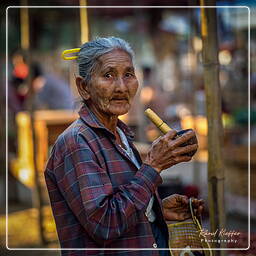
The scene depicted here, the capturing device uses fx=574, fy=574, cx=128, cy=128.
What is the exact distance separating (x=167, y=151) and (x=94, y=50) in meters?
0.39

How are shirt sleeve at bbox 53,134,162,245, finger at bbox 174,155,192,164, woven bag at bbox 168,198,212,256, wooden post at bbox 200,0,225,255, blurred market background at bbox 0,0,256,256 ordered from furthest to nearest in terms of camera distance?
blurred market background at bbox 0,0,256,256 → wooden post at bbox 200,0,225,255 → woven bag at bbox 168,198,212,256 → finger at bbox 174,155,192,164 → shirt sleeve at bbox 53,134,162,245

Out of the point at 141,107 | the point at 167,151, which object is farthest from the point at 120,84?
the point at 141,107

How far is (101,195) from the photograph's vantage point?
1.67 metres

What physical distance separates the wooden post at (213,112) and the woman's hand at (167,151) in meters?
0.48

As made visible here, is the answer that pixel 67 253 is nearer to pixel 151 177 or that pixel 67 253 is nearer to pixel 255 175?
pixel 151 177

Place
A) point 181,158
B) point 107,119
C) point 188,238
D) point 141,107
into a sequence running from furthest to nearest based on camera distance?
1. point 141,107
2. point 188,238
3. point 107,119
4. point 181,158

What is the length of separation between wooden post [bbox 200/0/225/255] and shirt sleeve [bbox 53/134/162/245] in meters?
0.55

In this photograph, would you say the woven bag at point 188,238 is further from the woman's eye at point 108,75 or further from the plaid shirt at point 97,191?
the woman's eye at point 108,75

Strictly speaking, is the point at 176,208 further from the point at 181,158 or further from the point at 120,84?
the point at 120,84

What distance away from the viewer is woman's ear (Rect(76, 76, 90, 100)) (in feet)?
6.09

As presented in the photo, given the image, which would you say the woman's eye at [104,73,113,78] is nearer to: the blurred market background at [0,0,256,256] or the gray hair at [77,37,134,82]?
the gray hair at [77,37,134,82]

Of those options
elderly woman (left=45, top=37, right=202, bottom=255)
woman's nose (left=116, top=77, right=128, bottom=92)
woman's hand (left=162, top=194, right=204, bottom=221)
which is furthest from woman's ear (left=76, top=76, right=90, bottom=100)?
woman's hand (left=162, top=194, right=204, bottom=221)

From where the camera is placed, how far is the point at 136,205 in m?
1.69

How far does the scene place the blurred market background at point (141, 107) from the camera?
4668mm
